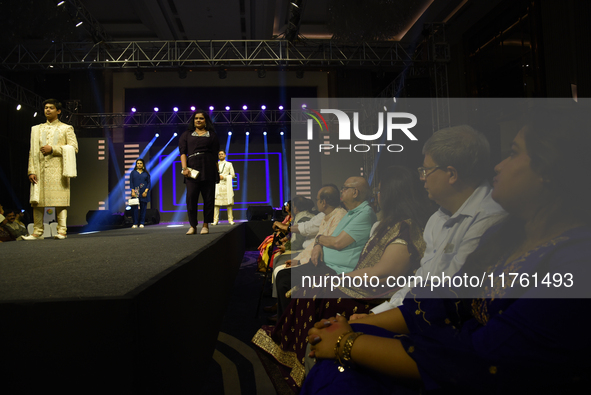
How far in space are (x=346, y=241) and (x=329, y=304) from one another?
0.52 m

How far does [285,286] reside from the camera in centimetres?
245

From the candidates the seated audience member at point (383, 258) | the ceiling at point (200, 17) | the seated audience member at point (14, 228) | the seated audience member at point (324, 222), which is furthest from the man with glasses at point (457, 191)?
the seated audience member at point (14, 228)

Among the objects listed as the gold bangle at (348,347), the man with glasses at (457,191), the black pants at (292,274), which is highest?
the man with glasses at (457,191)

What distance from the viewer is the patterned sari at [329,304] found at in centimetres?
154

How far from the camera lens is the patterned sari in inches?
60.5

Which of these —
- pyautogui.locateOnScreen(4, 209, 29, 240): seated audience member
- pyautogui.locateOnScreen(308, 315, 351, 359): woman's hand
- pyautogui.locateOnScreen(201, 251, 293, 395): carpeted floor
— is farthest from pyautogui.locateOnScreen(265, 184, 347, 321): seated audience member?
pyautogui.locateOnScreen(4, 209, 29, 240): seated audience member

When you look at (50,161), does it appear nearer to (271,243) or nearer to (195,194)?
(195,194)

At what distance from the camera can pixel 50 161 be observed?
143 inches

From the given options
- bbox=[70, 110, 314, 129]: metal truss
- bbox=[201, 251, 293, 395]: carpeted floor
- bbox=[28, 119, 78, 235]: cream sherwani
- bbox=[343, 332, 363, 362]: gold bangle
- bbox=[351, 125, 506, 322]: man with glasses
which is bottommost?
bbox=[201, 251, 293, 395]: carpeted floor

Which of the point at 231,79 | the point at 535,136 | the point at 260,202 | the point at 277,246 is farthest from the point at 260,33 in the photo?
the point at 535,136

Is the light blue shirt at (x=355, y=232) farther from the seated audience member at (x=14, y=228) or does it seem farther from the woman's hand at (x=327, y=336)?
the seated audience member at (x=14, y=228)

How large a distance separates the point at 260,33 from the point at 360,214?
26.4ft

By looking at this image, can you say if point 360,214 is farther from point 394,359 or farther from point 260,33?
point 260,33

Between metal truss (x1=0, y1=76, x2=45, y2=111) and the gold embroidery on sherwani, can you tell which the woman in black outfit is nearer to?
the gold embroidery on sherwani
